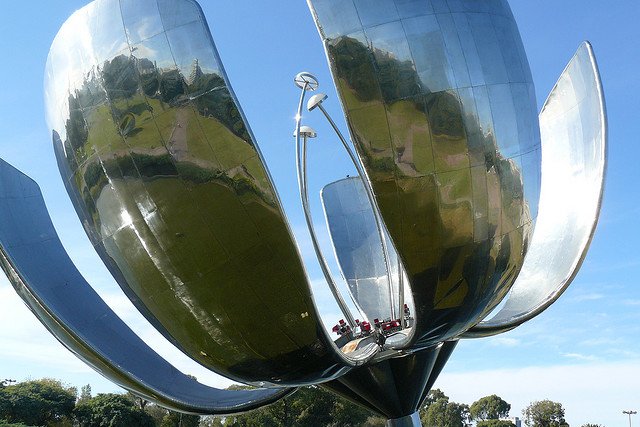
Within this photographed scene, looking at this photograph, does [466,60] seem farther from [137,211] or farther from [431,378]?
[431,378]

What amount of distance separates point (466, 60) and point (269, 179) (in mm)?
2929

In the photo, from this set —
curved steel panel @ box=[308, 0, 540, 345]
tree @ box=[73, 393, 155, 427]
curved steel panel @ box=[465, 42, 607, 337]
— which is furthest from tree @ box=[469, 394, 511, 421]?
curved steel panel @ box=[308, 0, 540, 345]

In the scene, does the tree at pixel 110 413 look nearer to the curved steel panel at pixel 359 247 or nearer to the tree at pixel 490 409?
the curved steel panel at pixel 359 247

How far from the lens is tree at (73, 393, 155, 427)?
49781 mm

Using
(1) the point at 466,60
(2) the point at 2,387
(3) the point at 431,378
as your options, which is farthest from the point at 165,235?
(2) the point at 2,387

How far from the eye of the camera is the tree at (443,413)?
83062 millimetres

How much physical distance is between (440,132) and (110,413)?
156 ft

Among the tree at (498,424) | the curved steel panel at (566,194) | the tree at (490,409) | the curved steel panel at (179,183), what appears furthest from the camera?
the tree at (490,409)

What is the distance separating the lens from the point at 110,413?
50125 mm

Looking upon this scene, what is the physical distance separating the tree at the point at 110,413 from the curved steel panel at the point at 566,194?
139ft

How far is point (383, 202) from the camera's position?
8352 millimetres

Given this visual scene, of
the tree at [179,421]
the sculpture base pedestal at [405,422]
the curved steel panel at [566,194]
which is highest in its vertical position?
the curved steel panel at [566,194]

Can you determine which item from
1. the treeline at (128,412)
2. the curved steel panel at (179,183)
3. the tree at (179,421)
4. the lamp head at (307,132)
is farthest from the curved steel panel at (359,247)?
the tree at (179,421)

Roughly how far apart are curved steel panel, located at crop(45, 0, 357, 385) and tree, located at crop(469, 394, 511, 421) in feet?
294
